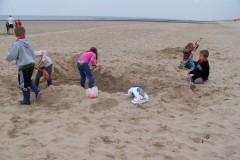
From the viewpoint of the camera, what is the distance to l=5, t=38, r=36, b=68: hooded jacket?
4.82 meters

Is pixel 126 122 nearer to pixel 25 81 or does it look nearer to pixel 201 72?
pixel 25 81

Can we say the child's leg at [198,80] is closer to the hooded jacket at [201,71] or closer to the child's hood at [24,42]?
the hooded jacket at [201,71]

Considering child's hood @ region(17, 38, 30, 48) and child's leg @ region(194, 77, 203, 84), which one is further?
child's leg @ region(194, 77, 203, 84)

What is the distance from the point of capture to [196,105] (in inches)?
204

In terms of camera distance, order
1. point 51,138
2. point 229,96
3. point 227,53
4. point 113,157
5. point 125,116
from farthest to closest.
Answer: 1. point 227,53
2. point 229,96
3. point 125,116
4. point 51,138
5. point 113,157

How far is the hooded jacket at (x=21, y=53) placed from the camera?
15.8ft

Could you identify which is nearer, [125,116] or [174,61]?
[125,116]

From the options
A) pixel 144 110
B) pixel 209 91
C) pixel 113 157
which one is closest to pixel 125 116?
pixel 144 110

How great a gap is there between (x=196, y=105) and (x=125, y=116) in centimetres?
143

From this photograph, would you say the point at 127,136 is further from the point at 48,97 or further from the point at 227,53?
the point at 227,53

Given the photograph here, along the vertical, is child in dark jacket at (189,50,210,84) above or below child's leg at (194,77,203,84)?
above

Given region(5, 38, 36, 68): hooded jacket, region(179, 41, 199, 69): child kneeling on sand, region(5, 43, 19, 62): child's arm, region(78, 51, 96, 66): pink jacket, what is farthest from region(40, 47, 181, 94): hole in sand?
region(5, 43, 19, 62): child's arm

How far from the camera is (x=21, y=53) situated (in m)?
4.89

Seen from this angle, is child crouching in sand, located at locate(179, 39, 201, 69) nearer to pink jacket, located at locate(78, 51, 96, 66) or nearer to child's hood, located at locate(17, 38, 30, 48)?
pink jacket, located at locate(78, 51, 96, 66)
